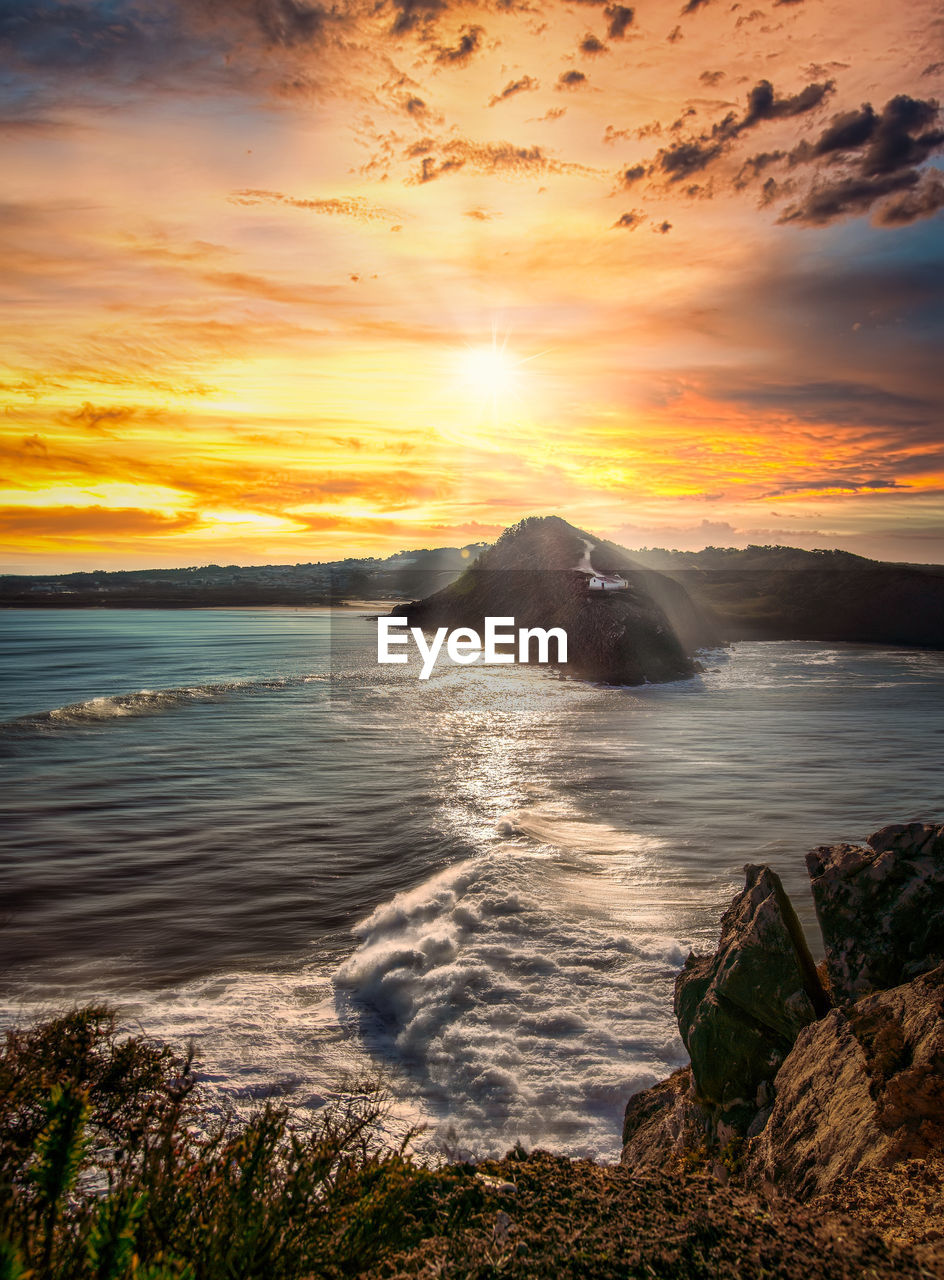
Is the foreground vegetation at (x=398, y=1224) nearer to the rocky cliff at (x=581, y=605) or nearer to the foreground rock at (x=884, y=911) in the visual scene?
the foreground rock at (x=884, y=911)

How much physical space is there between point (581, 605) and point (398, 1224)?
1602 inches

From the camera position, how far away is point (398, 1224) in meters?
3.55

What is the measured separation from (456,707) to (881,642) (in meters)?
64.0

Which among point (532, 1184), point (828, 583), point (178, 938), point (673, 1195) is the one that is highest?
point (828, 583)

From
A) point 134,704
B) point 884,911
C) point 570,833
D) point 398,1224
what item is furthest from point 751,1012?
point 134,704

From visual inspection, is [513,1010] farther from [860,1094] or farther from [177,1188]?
[177,1188]

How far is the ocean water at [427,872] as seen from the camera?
707 cm

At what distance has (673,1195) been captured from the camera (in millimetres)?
3207

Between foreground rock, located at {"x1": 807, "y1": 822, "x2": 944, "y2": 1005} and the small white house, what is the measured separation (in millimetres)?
37159

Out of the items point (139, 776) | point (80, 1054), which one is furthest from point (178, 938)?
point (139, 776)

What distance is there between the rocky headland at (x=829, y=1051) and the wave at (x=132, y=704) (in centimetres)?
2801

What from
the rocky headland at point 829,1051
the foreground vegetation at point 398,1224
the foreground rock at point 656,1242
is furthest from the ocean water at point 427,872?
the foreground rock at point 656,1242

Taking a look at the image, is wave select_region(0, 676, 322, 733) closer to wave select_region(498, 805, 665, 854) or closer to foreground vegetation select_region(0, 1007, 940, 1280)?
wave select_region(498, 805, 665, 854)

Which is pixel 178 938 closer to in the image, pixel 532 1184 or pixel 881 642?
pixel 532 1184
